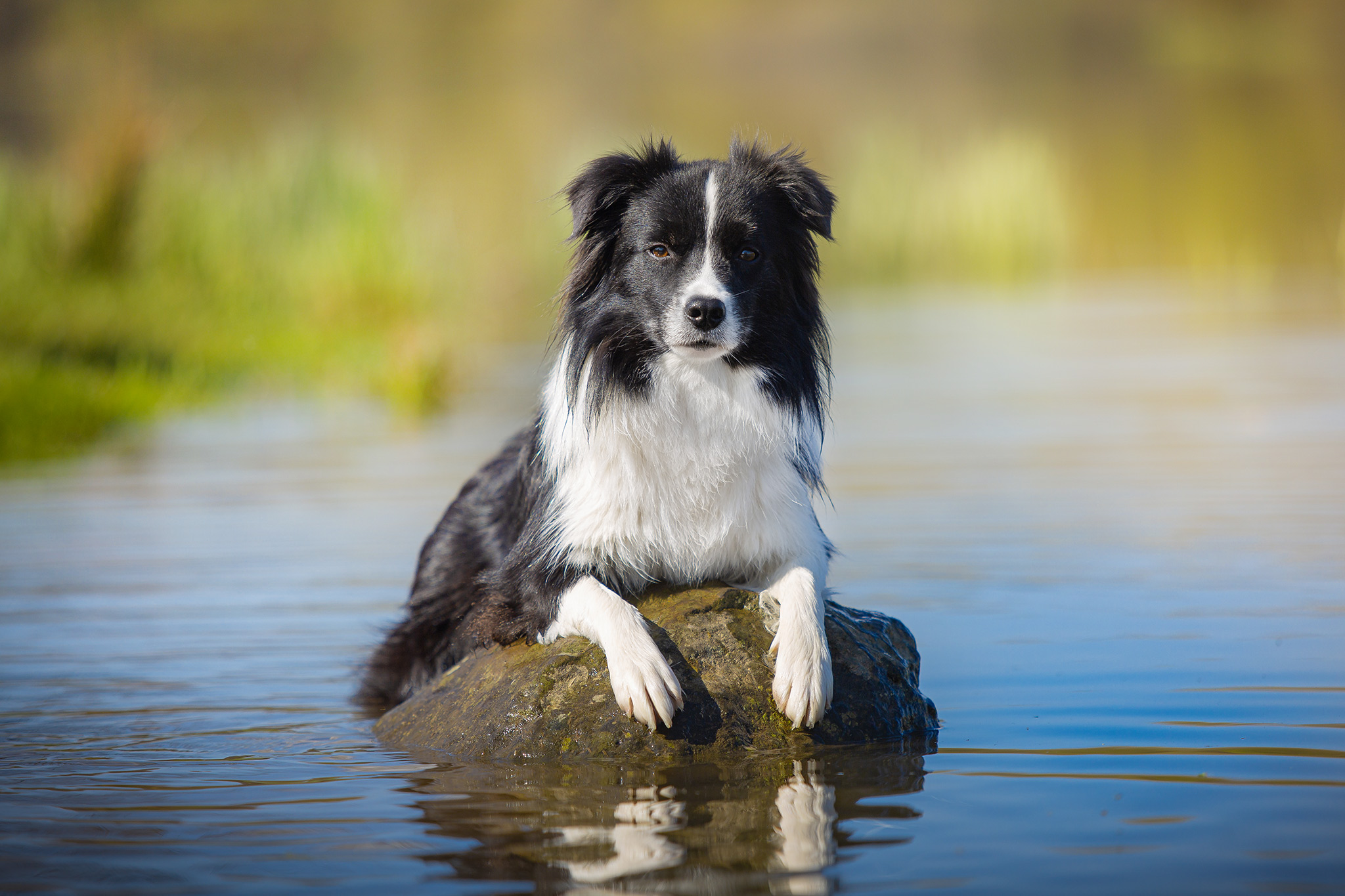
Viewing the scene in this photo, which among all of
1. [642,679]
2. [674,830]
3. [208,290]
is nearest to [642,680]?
[642,679]

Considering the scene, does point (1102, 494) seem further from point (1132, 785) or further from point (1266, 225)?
point (1266, 225)

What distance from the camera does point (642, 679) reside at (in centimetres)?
437

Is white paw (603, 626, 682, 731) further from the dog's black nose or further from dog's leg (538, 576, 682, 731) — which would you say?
the dog's black nose

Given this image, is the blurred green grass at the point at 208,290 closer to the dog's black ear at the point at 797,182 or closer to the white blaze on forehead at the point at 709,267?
the dog's black ear at the point at 797,182

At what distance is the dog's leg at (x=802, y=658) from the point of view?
4.41m

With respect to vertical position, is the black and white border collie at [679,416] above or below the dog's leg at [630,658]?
above

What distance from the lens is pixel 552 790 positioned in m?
4.26

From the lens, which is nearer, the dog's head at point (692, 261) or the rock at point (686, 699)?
the dog's head at point (692, 261)

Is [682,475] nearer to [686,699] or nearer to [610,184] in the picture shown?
[686,699]

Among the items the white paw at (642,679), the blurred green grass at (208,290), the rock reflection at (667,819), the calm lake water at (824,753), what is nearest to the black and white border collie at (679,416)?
the white paw at (642,679)

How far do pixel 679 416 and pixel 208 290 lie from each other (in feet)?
46.8

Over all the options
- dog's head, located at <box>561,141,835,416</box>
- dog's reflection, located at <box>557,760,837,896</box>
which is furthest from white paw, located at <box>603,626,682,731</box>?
dog's head, located at <box>561,141,835,416</box>

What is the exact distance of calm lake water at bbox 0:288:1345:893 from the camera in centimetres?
367

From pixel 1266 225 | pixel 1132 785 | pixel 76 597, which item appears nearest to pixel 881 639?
pixel 1132 785
